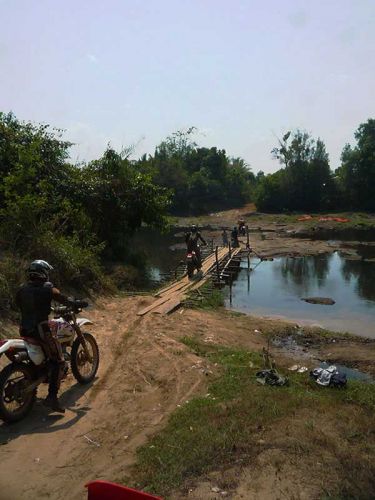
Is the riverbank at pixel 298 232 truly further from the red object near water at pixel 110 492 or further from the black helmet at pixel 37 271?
the red object near water at pixel 110 492

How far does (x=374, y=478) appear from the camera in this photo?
457 centimetres

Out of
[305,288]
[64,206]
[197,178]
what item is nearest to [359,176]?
[197,178]

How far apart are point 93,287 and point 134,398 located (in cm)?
710

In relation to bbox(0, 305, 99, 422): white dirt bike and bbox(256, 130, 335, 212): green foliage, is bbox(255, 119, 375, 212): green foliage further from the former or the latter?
bbox(0, 305, 99, 422): white dirt bike

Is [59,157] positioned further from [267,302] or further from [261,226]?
[261,226]

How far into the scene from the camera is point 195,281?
1970cm

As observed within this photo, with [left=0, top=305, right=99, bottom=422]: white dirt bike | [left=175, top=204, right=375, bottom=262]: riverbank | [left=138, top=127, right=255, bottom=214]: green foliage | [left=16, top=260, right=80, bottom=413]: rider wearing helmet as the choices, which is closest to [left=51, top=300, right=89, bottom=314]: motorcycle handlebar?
[left=0, top=305, right=99, bottom=422]: white dirt bike

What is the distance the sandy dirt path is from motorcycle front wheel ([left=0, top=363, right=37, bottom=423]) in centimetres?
15

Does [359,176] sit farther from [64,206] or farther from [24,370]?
[24,370]

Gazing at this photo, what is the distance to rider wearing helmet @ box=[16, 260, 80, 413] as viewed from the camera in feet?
20.4

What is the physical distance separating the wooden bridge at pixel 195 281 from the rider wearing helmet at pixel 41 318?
592 cm

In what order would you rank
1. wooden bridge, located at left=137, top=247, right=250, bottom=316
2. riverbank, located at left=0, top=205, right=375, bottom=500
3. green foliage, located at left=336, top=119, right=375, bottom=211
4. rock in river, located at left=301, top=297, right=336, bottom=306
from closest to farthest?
1. riverbank, located at left=0, top=205, right=375, bottom=500
2. wooden bridge, located at left=137, top=247, right=250, bottom=316
3. rock in river, located at left=301, top=297, right=336, bottom=306
4. green foliage, located at left=336, top=119, right=375, bottom=211

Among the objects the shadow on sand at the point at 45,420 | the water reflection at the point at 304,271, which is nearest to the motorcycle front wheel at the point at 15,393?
the shadow on sand at the point at 45,420

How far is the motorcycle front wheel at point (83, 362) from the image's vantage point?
7059 mm
